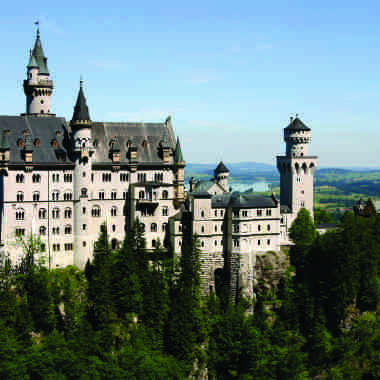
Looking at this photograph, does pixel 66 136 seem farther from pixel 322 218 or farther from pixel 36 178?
pixel 322 218

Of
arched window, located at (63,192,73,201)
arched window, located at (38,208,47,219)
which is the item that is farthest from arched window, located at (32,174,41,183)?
arched window, located at (63,192,73,201)

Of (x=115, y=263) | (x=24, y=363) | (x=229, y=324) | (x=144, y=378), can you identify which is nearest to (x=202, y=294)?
(x=229, y=324)

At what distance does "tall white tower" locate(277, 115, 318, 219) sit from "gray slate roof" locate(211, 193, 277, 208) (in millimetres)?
12654

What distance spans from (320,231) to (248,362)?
38658mm

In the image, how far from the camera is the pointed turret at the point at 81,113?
11694 centimetres

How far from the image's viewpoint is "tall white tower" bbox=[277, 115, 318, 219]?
438ft

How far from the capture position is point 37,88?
13150cm

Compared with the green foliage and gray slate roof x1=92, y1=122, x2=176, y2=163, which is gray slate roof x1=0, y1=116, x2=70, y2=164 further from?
the green foliage

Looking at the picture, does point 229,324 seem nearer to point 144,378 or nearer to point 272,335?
point 272,335

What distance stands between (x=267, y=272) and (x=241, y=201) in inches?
555

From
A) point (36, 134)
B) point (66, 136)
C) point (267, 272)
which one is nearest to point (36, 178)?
point (36, 134)

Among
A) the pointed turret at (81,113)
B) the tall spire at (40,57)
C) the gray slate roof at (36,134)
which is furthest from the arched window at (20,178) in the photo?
the tall spire at (40,57)

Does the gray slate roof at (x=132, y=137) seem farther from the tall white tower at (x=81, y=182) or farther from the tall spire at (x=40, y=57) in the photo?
the tall spire at (x=40, y=57)

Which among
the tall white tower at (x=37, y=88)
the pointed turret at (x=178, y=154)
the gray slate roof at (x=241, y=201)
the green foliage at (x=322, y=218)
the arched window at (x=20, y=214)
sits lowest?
the green foliage at (x=322, y=218)
